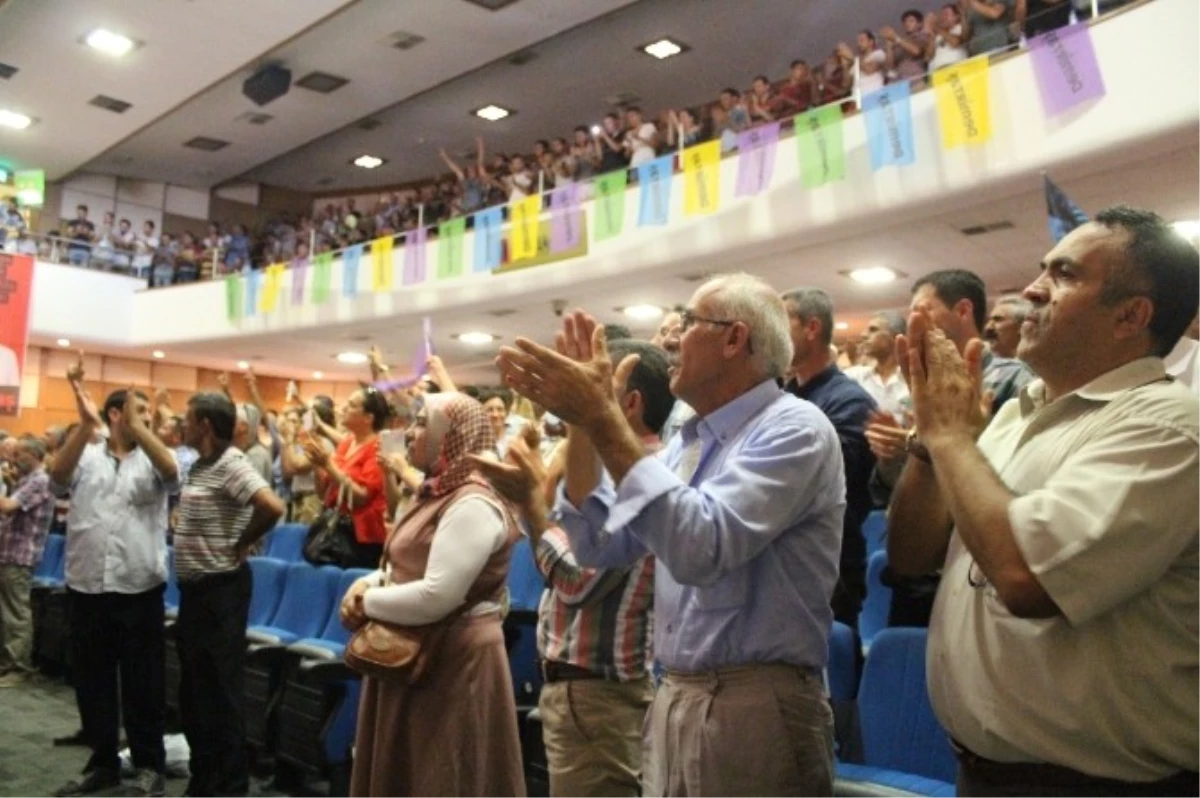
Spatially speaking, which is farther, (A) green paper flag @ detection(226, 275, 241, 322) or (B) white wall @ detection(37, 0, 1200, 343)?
(A) green paper flag @ detection(226, 275, 241, 322)

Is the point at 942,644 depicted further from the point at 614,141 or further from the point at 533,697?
the point at 614,141

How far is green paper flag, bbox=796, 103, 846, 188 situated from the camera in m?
6.90

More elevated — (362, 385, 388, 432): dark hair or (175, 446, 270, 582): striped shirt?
(362, 385, 388, 432): dark hair

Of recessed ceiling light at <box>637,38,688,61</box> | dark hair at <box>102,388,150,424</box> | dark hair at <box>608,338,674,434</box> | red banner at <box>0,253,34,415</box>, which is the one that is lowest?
dark hair at <box>608,338,674,434</box>

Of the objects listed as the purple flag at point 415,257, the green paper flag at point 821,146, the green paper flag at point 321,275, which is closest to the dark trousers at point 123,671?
the green paper flag at point 821,146

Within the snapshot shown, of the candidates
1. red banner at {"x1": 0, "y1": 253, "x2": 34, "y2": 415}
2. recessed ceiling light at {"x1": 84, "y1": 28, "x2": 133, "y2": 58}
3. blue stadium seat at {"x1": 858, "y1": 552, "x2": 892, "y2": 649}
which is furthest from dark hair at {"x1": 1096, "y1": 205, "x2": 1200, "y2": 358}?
recessed ceiling light at {"x1": 84, "y1": 28, "x2": 133, "y2": 58}

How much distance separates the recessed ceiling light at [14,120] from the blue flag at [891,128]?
1082 cm

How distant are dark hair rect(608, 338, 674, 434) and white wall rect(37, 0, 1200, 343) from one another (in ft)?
14.8

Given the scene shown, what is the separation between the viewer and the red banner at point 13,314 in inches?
326

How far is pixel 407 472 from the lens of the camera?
129 inches

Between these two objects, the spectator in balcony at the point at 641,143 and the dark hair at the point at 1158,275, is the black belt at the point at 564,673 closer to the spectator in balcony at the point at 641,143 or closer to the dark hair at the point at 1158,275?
the dark hair at the point at 1158,275

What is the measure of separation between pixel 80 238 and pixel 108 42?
14.7 feet

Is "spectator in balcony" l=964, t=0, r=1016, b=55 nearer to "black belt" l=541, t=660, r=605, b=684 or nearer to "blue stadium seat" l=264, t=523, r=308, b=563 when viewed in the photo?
"blue stadium seat" l=264, t=523, r=308, b=563

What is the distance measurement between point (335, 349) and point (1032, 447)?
13.0 meters
